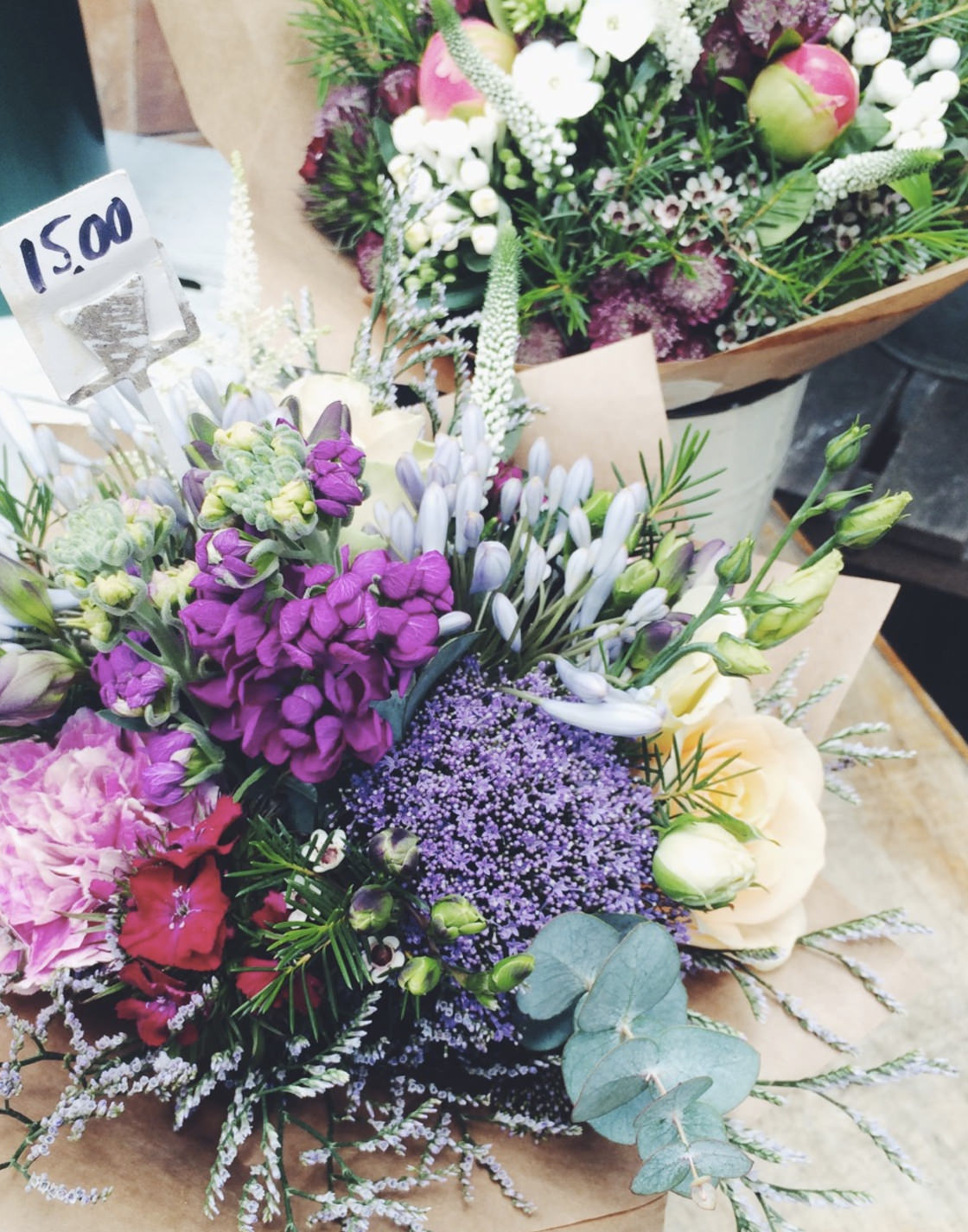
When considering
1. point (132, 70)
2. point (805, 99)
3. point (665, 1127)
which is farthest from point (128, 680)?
point (132, 70)

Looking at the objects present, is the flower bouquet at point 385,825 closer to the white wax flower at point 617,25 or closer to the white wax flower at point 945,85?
the white wax flower at point 617,25

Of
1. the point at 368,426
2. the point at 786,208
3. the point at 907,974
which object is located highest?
the point at 786,208

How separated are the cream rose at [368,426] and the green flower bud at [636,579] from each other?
106mm

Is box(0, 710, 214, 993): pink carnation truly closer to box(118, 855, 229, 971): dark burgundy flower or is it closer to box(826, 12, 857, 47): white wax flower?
box(118, 855, 229, 971): dark burgundy flower

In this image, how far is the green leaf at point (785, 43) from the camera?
0.60 metres

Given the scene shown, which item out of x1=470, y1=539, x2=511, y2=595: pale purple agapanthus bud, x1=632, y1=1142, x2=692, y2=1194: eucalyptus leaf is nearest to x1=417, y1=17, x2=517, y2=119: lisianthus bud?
x1=470, y1=539, x2=511, y2=595: pale purple agapanthus bud

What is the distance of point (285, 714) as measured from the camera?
37 cm

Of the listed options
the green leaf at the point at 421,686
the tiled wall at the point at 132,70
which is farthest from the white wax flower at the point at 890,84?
the tiled wall at the point at 132,70

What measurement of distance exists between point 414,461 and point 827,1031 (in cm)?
33

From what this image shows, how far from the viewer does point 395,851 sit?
0.39 m

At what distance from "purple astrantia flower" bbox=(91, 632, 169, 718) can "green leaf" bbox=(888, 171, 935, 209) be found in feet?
1.69

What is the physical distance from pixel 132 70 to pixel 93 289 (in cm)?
89

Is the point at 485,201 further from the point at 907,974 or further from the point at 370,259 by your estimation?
the point at 907,974

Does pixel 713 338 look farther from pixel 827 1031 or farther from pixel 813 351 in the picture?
pixel 827 1031
